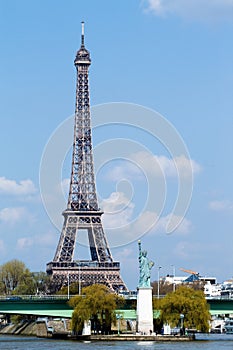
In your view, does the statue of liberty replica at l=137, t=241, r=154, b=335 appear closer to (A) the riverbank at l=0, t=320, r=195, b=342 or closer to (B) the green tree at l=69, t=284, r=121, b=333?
(A) the riverbank at l=0, t=320, r=195, b=342

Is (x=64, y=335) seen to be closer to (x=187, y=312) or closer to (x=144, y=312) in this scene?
(x=144, y=312)

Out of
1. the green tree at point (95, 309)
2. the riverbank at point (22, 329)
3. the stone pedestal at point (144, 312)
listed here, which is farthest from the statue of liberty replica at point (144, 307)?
the riverbank at point (22, 329)

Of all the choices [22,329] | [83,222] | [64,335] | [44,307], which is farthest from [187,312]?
[83,222]

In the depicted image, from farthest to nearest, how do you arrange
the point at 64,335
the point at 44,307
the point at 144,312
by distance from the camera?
the point at 64,335, the point at 44,307, the point at 144,312

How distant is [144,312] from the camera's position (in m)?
95.3

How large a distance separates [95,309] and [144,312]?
7.73 meters

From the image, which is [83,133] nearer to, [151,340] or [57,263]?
[57,263]

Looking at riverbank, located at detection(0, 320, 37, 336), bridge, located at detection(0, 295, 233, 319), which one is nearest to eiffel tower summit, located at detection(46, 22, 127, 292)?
riverbank, located at detection(0, 320, 37, 336)

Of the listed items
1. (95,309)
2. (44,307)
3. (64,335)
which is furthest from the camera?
(64,335)

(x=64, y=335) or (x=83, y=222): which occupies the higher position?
(x=83, y=222)

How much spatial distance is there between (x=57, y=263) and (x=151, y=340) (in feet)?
214

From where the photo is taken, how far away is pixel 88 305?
334ft

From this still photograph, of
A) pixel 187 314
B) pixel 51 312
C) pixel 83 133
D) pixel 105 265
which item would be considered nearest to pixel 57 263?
pixel 105 265

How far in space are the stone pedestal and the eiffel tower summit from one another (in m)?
52.2
